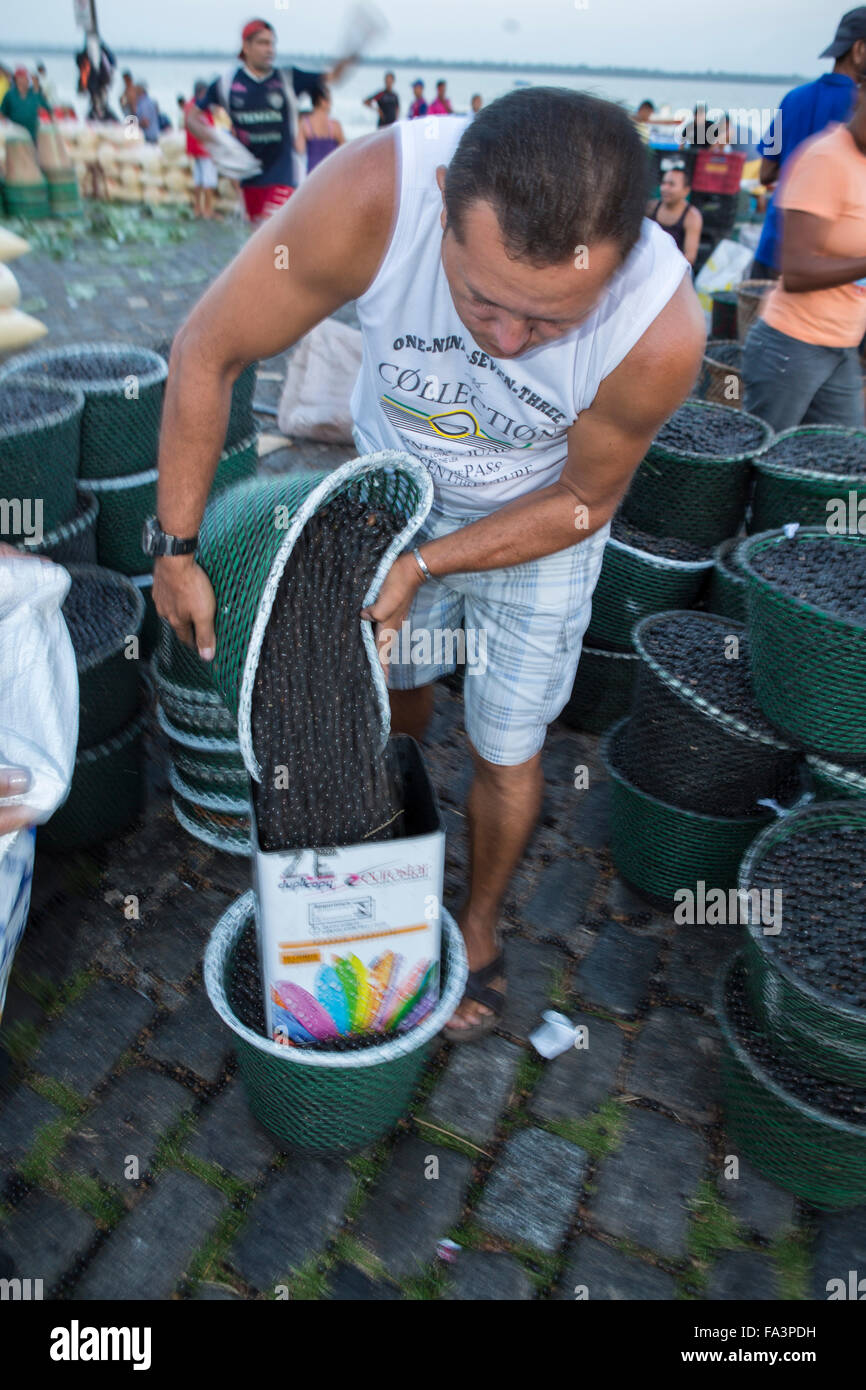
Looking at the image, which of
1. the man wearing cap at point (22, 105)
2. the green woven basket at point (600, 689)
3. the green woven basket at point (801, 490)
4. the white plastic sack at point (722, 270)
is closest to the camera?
the green woven basket at point (801, 490)

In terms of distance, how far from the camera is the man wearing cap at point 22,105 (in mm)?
11375

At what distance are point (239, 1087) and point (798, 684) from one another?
174 centimetres

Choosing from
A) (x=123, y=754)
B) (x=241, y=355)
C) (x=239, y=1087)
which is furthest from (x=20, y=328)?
(x=239, y=1087)

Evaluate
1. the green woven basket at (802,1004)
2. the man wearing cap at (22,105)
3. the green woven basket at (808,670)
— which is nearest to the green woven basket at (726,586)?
the green woven basket at (808,670)

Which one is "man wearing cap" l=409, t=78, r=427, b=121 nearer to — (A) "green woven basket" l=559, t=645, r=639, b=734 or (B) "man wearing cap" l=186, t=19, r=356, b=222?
(B) "man wearing cap" l=186, t=19, r=356, b=222

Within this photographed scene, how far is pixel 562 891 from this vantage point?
3.00 m

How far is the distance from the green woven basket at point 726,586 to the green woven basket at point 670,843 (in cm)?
72

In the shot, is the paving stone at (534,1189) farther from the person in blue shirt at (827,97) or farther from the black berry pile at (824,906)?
the person in blue shirt at (827,97)

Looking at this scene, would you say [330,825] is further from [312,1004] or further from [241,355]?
[241,355]

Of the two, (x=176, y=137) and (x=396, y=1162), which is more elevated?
(x=176, y=137)

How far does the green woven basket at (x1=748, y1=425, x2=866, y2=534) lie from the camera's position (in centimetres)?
310

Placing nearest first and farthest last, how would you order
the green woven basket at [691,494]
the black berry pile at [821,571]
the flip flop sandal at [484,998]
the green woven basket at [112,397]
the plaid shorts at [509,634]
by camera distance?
the plaid shorts at [509,634] < the black berry pile at [821,571] < the flip flop sandal at [484,998] < the green woven basket at [112,397] < the green woven basket at [691,494]

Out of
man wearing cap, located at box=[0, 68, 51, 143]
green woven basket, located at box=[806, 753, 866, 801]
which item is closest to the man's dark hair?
green woven basket, located at box=[806, 753, 866, 801]
